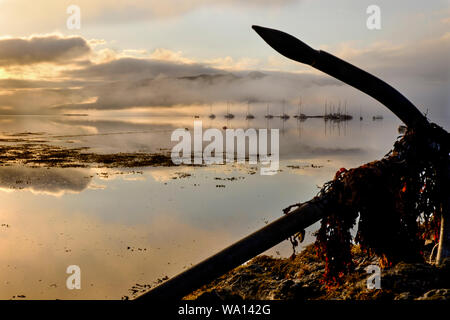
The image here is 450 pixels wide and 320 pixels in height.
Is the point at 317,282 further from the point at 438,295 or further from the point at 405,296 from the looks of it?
the point at 438,295

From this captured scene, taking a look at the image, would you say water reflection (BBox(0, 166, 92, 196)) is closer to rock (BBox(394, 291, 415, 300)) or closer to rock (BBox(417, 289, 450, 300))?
rock (BBox(394, 291, 415, 300))

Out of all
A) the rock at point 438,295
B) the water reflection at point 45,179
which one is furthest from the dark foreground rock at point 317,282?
the water reflection at point 45,179

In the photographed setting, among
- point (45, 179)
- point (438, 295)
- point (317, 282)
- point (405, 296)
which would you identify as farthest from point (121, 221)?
point (438, 295)

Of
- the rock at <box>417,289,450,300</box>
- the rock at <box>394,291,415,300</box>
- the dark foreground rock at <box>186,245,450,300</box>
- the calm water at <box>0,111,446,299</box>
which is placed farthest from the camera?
the calm water at <box>0,111,446,299</box>

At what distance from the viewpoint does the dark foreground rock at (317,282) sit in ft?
13.6

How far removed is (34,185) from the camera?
2269cm

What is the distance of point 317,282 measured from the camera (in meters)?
6.71

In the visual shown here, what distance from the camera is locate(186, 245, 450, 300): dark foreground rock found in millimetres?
4160

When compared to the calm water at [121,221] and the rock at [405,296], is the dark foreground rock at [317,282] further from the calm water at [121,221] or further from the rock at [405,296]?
the calm water at [121,221]

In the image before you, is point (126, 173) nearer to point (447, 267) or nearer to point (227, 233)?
point (227, 233)

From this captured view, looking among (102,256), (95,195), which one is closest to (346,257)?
(102,256)

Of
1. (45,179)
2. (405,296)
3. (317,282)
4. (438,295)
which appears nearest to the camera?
(438,295)

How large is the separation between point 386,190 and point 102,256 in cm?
971

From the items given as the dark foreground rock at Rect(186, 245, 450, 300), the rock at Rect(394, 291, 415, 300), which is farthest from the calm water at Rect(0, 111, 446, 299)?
the rock at Rect(394, 291, 415, 300)
